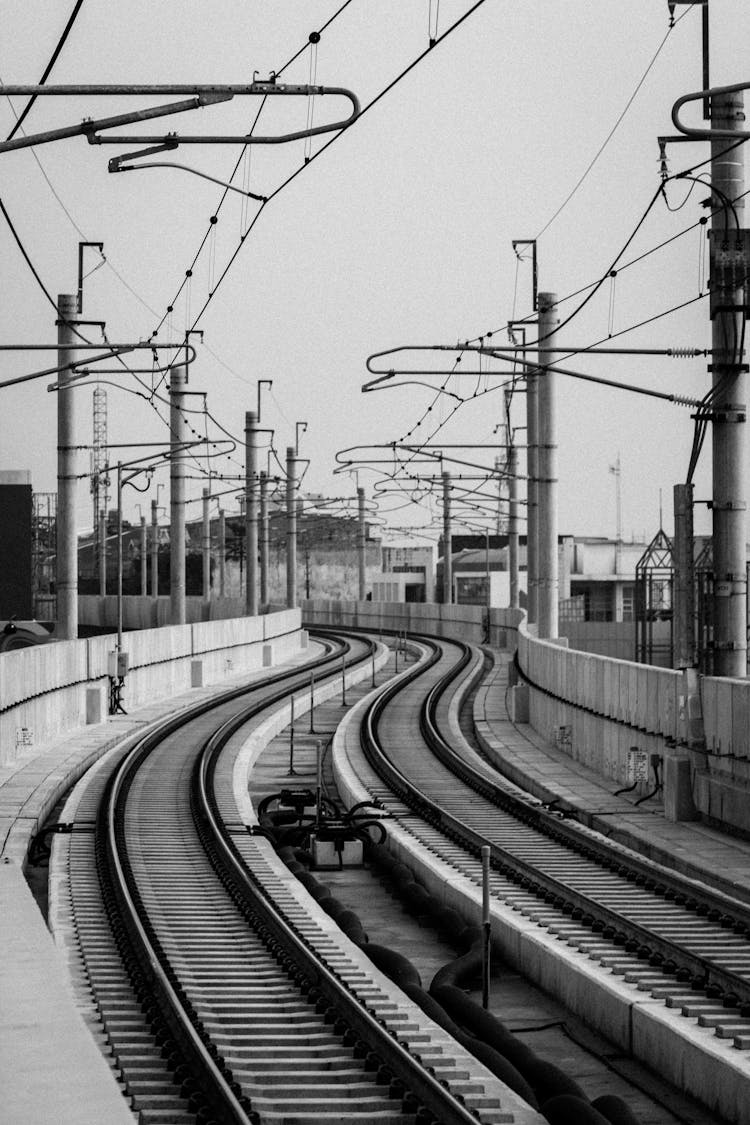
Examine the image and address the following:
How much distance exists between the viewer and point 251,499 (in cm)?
6138

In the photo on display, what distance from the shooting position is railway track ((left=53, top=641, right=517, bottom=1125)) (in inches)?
412

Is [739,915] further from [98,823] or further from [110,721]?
[110,721]

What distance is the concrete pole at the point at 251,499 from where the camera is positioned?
2376 inches

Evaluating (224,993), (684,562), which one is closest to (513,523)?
(684,562)

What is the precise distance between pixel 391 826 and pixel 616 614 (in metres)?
97.2

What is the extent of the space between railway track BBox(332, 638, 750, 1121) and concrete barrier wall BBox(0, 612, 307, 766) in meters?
6.61

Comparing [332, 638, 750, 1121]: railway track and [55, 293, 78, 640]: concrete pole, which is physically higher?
[55, 293, 78, 640]: concrete pole

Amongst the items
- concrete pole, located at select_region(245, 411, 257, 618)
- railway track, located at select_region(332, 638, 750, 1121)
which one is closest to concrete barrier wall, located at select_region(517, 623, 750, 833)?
Answer: railway track, located at select_region(332, 638, 750, 1121)

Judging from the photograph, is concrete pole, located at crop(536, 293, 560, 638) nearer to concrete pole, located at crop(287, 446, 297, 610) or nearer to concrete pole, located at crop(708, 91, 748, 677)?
concrete pole, located at crop(708, 91, 748, 677)

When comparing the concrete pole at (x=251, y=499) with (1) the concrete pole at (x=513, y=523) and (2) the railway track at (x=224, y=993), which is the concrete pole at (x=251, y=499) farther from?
(2) the railway track at (x=224, y=993)

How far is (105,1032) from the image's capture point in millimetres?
12430

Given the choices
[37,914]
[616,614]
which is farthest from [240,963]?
[616,614]

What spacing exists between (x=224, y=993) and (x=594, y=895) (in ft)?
17.2

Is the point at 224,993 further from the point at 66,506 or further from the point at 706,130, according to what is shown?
the point at 66,506
